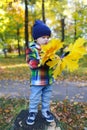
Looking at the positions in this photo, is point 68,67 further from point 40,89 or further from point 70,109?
point 70,109

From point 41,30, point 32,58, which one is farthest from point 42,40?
point 32,58

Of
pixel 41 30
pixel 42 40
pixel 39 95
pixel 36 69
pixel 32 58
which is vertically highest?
pixel 41 30

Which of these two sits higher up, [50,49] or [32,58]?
[50,49]

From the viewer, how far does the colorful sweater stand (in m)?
5.38

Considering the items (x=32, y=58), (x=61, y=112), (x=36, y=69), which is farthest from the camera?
(x=61, y=112)

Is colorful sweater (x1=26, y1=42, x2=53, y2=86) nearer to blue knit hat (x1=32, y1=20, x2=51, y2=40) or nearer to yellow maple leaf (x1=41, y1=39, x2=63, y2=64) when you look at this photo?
blue knit hat (x1=32, y1=20, x2=51, y2=40)

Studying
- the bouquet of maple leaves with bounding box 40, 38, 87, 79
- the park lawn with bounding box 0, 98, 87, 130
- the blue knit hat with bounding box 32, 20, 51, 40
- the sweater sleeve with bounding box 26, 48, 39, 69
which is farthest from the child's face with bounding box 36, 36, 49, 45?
the park lawn with bounding box 0, 98, 87, 130

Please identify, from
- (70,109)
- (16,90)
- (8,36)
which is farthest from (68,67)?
(8,36)

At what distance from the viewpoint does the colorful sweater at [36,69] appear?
17.6 feet

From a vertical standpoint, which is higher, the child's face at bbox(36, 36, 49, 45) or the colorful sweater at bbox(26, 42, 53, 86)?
the child's face at bbox(36, 36, 49, 45)

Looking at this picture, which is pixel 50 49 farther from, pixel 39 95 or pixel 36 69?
pixel 39 95

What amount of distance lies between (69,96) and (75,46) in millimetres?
5344

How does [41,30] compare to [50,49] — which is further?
[41,30]

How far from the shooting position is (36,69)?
5.52m
